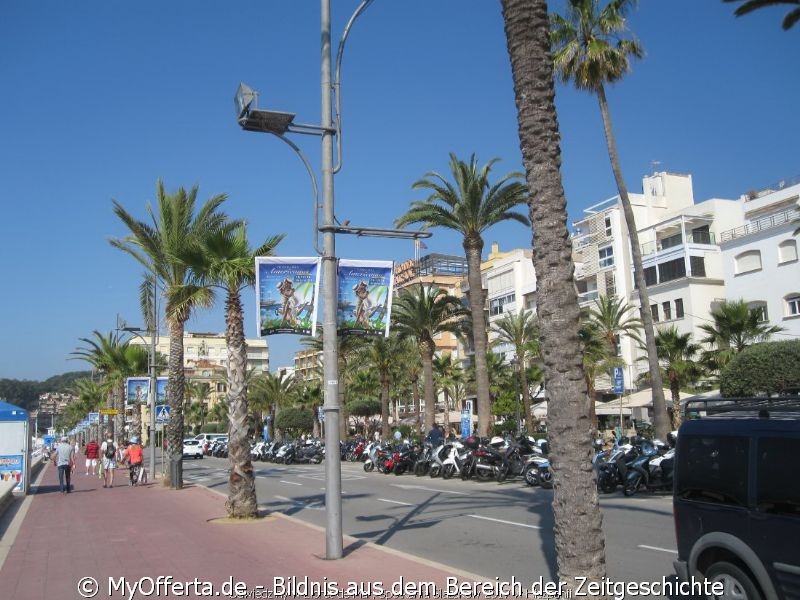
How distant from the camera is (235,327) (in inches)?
650

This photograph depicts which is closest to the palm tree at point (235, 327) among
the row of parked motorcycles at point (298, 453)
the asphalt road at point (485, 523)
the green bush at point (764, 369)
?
the asphalt road at point (485, 523)

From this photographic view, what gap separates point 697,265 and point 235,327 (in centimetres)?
3996

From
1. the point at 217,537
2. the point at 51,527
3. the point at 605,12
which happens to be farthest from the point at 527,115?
the point at 605,12

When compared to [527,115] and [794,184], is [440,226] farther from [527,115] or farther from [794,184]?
[794,184]

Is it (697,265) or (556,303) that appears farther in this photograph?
(697,265)

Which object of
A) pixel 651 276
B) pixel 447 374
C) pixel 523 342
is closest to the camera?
pixel 523 342

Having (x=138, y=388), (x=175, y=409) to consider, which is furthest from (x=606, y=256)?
(x=175, y=409)

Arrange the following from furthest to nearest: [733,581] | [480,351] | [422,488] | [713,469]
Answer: [480,351] → [422,488] → [713,469] → [733,581]

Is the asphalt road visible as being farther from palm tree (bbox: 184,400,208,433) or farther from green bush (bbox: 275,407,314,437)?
palm tree (bbox: 184,400,208,433)

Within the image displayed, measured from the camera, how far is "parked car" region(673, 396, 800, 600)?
231 inches

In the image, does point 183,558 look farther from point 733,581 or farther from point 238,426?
point 733,581

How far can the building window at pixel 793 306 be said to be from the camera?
40.2m

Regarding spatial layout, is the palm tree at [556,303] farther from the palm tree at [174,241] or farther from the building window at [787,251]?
the building window at [787,251]

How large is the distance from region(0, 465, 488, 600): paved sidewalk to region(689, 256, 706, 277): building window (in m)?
39.6
